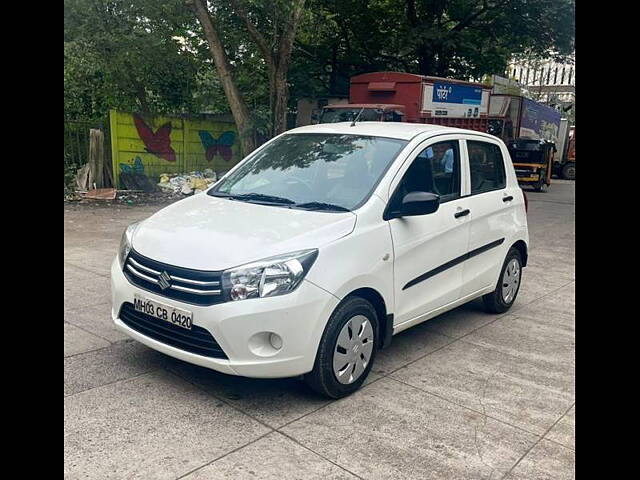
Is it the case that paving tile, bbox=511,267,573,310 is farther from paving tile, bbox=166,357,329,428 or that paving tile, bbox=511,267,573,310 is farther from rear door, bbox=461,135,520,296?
paving tile, bbox=166,357,329,428

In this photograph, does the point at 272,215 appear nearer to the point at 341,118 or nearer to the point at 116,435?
the point at 116,435

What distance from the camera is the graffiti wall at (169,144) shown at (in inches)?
571

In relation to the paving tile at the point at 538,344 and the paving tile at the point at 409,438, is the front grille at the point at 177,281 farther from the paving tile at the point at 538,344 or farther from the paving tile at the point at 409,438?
the paving tile at the point at 538,344

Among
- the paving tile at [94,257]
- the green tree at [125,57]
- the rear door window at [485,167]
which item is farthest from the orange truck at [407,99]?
the rear door window at [485,167]

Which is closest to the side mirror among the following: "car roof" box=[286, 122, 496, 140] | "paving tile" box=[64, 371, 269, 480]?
"car roof" box=[286, 122, 496, 140]

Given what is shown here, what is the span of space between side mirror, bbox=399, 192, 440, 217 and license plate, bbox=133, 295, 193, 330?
169 centimetres

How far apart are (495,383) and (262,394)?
5.65 ft

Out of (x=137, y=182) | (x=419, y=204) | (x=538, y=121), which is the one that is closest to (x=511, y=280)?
(x=419, y=204)

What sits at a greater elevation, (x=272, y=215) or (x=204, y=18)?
(x=204, y=18)

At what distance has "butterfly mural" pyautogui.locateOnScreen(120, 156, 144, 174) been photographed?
47.6 ft

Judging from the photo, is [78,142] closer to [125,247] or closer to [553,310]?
[125,247]
